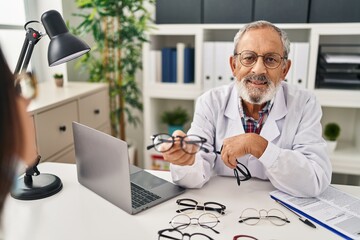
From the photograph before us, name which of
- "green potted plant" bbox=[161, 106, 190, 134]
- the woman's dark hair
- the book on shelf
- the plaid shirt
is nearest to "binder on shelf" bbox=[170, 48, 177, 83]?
the book on shelf

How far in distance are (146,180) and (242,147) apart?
1.32 feet

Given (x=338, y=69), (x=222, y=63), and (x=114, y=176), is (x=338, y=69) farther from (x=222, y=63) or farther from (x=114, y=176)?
(x=114, y=176)

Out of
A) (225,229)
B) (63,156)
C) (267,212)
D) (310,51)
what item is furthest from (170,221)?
(310,51)

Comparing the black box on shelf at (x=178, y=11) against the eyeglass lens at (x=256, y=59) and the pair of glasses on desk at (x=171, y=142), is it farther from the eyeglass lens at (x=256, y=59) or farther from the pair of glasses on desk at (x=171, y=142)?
the pair of glasses on desk at (x=171, y=142)

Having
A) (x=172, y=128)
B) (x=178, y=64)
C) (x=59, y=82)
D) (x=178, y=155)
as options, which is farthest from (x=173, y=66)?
(x=178, y=155)

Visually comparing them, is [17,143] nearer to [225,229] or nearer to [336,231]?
[225,229]

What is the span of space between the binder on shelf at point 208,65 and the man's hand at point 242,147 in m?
1.25

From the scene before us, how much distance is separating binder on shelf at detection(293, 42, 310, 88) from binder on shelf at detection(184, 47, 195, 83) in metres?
0.73

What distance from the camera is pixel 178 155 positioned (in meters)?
1.13

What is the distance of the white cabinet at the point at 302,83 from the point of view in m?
2.18

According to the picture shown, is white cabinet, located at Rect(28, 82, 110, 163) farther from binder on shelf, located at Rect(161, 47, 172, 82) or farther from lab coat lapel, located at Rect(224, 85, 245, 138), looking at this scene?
lab coat lapel, located at Rect(224, 85, 245, 138)

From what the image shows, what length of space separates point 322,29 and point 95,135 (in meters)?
1.68

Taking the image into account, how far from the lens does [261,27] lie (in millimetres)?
1401

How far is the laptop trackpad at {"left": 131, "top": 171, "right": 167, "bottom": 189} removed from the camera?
1.27 m
